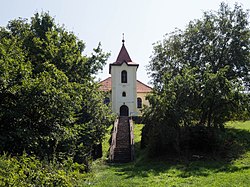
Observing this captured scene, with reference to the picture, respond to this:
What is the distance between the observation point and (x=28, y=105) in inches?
413

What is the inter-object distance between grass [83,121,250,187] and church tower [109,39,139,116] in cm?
2272

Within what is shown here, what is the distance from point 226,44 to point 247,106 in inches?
361

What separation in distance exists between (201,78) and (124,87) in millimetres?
23494

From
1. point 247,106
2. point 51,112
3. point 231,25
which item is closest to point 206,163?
point 247,106

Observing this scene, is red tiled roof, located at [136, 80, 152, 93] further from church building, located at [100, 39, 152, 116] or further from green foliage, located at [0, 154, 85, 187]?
green foliage, located at [0, 154, 85, 187]

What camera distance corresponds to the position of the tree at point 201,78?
20.1 meters

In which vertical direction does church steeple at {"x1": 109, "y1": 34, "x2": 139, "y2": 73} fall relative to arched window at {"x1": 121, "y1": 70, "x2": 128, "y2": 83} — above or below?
above

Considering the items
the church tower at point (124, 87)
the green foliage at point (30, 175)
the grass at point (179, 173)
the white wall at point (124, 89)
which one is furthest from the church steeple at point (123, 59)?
the green foliage at point (30, 175)

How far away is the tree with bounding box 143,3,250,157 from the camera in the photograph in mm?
20141

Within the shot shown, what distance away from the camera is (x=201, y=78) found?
22.3 meters

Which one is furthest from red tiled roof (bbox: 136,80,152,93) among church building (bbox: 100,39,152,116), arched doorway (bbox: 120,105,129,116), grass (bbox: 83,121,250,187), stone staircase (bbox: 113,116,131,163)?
grass (bbox: 83,121,250,187)

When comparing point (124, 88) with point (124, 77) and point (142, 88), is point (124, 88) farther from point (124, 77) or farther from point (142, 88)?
point (142, 88)

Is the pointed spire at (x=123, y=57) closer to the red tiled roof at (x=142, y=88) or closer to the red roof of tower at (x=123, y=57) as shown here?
the red roof of tower at (x=123, y=57)

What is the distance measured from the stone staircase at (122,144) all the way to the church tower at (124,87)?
11.6m
